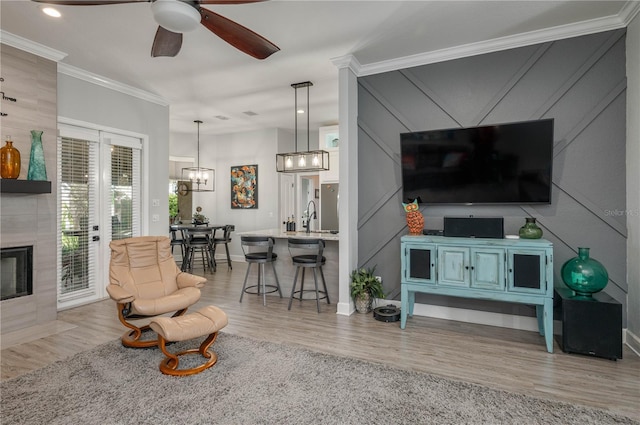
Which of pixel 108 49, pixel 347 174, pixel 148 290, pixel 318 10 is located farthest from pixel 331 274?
pixel 108 49

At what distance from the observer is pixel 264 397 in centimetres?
229

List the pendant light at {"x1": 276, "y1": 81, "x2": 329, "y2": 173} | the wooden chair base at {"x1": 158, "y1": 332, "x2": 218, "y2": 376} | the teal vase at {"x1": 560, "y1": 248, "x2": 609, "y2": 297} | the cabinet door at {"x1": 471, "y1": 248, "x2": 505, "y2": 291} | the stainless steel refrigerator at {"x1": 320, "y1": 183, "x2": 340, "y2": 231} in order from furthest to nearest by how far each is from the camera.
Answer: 1. the stainless steel refrigerator at {"x1": 320, "y1": 183, "x2": 340, "y2": 231}
2. the pendant light at {"x1": 276, "y1": 81, "x2": 329, "y2": 173}
3. the cabinet door at {"x1": 471, "y1": 248, "x2": 505, "y2": 291}
4. the teal vase at {"x1": 560, "y1": 248, "x2": 609, "y2": 297}
5. the wooden chair base at {"x1": 158, "y1": 332, "x2": 218, "y2": 376}

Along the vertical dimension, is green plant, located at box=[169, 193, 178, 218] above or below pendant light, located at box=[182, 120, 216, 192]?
below

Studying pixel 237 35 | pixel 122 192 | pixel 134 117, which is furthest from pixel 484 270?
pixel 134 117

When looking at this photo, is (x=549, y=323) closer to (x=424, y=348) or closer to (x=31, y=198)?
(x=424, y=348)

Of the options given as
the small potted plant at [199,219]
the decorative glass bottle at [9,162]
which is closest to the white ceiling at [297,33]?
the decorative glass bottle at [9,162]

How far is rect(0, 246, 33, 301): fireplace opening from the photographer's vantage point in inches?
141

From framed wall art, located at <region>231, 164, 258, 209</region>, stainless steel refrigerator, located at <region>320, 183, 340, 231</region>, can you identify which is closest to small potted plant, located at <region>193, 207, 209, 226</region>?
framed wall art, located at <region>231, 164, 258, 209</region>

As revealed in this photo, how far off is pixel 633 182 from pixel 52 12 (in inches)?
214

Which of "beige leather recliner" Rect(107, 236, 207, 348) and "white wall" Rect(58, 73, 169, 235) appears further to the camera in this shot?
"white wall" Rect(58, 73, 169, 235)

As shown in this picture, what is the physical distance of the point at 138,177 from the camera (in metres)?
5.32

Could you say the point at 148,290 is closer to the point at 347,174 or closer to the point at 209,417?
the point at 209,417

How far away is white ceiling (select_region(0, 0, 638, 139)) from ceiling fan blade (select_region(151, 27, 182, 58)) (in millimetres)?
→ 669

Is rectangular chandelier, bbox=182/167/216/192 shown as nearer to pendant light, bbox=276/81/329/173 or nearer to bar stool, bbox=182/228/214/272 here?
bar stool, bbox=182/228/214/272
